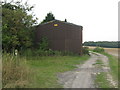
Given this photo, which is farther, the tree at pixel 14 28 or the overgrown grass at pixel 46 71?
the tree at pixel 14 28

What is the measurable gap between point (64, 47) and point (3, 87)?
1553 centimetres

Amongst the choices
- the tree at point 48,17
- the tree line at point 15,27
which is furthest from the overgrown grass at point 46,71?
the tree at point 48,17

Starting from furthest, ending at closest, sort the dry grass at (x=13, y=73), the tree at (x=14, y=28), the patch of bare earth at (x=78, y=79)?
the tree at (x=14, y=28)
the patch of bare earth at (x=78, y=79)
the dry grass at (x=13, y=73)

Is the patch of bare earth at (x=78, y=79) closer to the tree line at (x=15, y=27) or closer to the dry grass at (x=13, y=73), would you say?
the dry grass at (x=13, y=73)

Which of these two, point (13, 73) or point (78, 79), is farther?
point (78, 79)

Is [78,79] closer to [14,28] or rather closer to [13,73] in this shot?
[13,73]

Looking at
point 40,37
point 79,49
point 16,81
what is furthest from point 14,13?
point 16,81

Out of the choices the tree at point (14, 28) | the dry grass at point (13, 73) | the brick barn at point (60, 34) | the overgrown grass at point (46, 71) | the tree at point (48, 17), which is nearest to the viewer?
the dry grass at point (13, 73)

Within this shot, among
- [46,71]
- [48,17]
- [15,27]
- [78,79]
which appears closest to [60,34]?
[15,27]

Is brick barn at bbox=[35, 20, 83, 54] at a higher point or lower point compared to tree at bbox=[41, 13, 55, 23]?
lower

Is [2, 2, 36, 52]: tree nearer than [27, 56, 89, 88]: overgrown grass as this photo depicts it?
No

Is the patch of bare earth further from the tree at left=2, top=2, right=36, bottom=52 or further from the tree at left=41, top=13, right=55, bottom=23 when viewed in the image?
the tree at left=41, top=13, right=55, bottom=23

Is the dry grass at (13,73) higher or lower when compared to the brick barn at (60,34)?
lower

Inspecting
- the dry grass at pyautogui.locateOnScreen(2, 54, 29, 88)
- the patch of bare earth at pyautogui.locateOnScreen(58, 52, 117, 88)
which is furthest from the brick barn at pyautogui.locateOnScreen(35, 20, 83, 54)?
the dry grass at pyautogui.locateOnScreen(2, 54, 29, 88)
